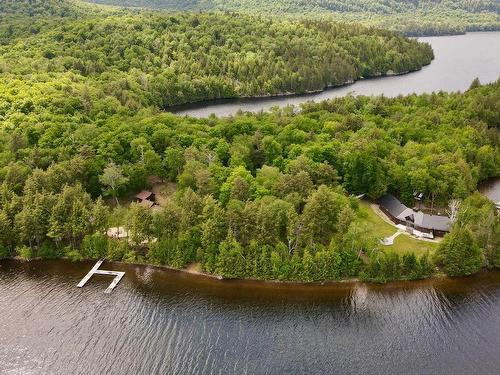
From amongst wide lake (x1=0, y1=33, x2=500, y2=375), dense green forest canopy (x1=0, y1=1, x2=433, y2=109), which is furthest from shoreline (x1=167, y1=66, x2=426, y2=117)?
wide lake (x1=0, y1=33, x2=500, y2=375)

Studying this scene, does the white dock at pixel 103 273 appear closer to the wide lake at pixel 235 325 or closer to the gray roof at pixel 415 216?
the wide lake at pixel 235 325

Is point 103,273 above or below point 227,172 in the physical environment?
below

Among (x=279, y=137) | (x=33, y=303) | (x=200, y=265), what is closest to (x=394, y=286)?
(x=200, y=265)

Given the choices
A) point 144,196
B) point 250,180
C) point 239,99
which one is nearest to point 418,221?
point 250,180

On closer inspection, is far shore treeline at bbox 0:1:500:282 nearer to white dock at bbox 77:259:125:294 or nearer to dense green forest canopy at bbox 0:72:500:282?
dense green forest canopy at bbox 0:72:500:282

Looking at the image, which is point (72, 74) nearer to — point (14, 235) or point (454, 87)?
point (14, 235)

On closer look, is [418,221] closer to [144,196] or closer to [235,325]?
[235,325]
